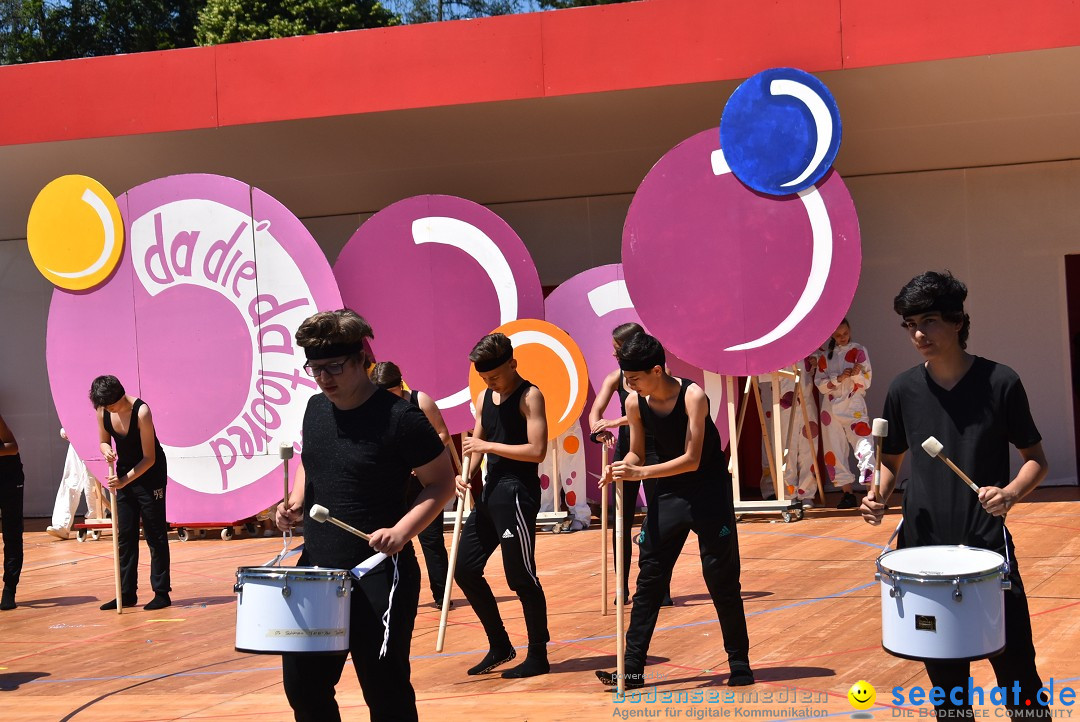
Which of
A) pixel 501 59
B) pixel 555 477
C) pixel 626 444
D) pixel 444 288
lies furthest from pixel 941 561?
pixel 501 59

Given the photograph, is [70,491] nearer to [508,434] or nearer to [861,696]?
[508,434]

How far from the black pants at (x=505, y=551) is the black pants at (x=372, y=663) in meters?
2.20

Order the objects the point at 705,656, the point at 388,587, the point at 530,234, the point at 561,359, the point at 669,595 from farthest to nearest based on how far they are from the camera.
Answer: the point at 530,234
the point at 561,359
the point at 669,595
the point at 705,656
the point at 388,587

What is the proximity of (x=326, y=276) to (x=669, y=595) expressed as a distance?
511cm

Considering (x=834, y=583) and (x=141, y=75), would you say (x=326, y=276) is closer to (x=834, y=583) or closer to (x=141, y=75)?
(x=141, y=75)

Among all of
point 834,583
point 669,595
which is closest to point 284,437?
point 669,595

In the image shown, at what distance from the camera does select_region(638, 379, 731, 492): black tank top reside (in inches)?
224

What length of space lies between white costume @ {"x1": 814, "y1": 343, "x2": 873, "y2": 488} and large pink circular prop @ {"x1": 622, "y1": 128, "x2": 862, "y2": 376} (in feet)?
5.42

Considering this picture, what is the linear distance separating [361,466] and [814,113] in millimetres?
7672

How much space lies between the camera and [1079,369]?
13078 millimetres

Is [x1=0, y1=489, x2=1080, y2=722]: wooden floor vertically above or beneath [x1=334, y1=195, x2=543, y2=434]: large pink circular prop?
beneath

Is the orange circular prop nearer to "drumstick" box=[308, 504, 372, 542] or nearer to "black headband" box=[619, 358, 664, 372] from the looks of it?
"black headband" box=[619, 358, 664, 372]

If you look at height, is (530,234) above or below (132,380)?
above

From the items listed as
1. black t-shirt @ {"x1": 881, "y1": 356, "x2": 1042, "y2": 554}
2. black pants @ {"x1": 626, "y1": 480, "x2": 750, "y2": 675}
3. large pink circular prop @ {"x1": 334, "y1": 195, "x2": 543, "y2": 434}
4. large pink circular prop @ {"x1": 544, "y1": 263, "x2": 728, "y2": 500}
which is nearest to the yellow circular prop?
large pink circular prop @ {"x1": 334, "y1": 195, "x2": 543, "y2": 434}
